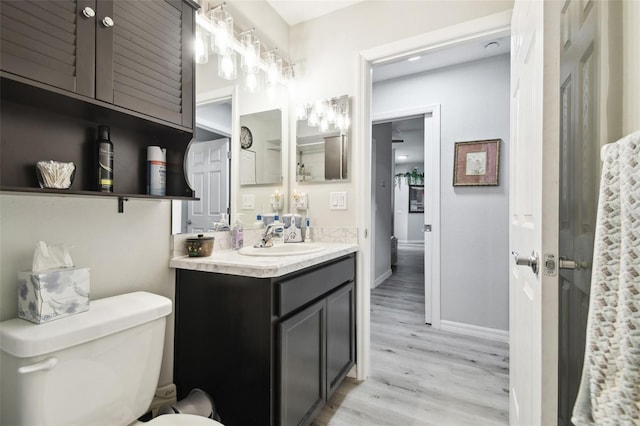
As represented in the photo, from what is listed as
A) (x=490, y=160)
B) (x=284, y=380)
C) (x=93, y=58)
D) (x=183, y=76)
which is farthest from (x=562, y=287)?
(x=93, y=58)

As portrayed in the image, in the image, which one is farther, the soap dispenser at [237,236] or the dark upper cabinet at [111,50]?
the soap dispenser at [237,236]

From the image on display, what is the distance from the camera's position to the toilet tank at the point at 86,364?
2.48ft

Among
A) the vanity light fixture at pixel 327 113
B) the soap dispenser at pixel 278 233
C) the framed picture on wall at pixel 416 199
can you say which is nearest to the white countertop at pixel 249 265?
the soap dispenser at pixel 278 233

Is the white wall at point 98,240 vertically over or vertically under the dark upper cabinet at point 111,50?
under

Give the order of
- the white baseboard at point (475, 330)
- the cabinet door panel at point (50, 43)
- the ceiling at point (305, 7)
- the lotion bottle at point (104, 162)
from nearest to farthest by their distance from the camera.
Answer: the cabinet door panel at point (50, 43)
the lotion bottle at point (104, 162)
the ceiling at point (305, 7)
the white baseboard at point (475, 330)

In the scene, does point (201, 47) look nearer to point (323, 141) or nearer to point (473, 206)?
point (323, 141)

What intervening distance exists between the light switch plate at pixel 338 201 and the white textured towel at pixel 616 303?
1460mm

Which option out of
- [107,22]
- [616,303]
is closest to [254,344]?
[616,303]

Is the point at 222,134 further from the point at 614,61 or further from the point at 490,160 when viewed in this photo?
the point at 490,160

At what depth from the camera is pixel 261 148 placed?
211cm

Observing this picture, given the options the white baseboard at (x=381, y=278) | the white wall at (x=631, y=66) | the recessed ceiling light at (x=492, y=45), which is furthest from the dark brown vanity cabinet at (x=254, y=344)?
the white baseboard at (x=381, y=278)

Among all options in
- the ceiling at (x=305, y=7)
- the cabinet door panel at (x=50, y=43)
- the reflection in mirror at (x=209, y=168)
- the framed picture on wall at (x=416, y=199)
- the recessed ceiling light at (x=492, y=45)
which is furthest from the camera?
the framed picture on wall at (x=416, y=199)

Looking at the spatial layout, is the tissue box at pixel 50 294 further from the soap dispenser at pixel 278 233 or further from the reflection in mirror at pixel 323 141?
the reflection in mirror at pixel 323 141

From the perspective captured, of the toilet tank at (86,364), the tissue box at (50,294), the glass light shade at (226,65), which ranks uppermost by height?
the glass light shade at (226,65)
